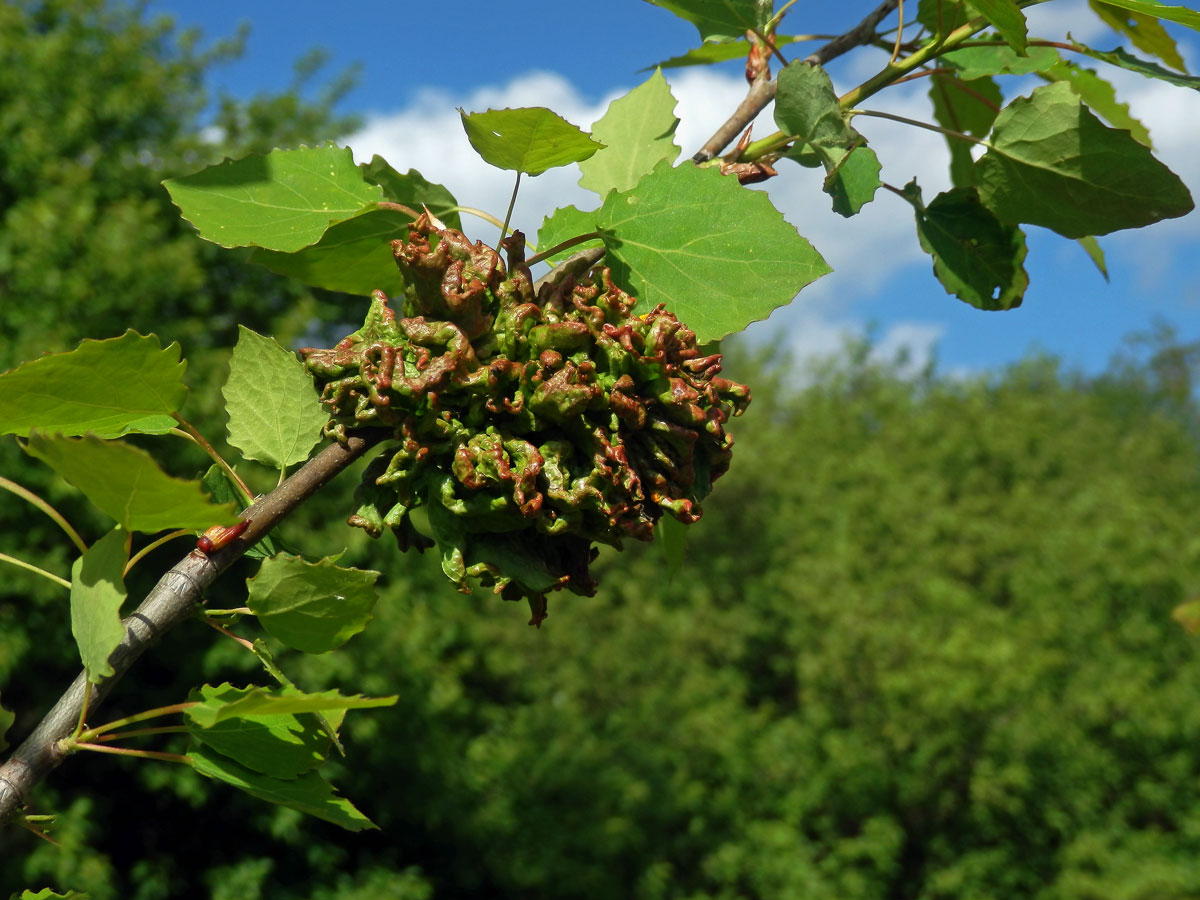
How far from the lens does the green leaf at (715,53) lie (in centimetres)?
129

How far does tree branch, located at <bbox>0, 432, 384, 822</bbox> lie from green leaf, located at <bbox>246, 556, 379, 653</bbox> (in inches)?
1.5

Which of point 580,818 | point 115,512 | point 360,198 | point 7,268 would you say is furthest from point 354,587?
point 580,818

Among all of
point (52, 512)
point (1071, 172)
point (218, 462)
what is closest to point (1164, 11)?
point (1071, 172)

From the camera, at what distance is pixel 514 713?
485 inches

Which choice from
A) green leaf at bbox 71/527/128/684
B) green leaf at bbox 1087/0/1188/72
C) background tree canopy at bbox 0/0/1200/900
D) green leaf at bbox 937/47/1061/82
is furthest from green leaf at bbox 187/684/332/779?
background tree canopy at bbox 0/0/1200/900

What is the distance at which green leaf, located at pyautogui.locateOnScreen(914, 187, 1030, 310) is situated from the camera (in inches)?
45.6

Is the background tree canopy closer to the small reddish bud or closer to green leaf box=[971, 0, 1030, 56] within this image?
the small reddish bud

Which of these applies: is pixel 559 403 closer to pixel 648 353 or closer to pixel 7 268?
pixel 648 353

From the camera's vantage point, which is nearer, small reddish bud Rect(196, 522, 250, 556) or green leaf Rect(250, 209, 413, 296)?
small reddish bud Rect(196, 522, 250, 556)

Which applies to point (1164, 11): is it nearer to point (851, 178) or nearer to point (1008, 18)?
point (1008, 18)

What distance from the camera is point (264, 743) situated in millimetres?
848

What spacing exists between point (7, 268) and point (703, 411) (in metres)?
8.53

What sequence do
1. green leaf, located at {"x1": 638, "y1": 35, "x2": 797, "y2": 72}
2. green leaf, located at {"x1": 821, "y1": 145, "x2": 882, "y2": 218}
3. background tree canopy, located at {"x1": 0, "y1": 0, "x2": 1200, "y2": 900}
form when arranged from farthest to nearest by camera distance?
background tree canopy, located at {"x1": 0, "y1": 0, "x2": 1200, "y2": 900} → green leaf, located at {"x1": 638, "y1": 35, "x2": 797, "y2": 72} → green leaf, located at {"x1": 821, "y1": 145, "x2": 882, "y2": 218}

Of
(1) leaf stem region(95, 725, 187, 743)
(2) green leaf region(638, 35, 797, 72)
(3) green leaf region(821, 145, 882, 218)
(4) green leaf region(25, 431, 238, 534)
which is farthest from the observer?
(2) green leaf region(638, 35, 797, 72)
